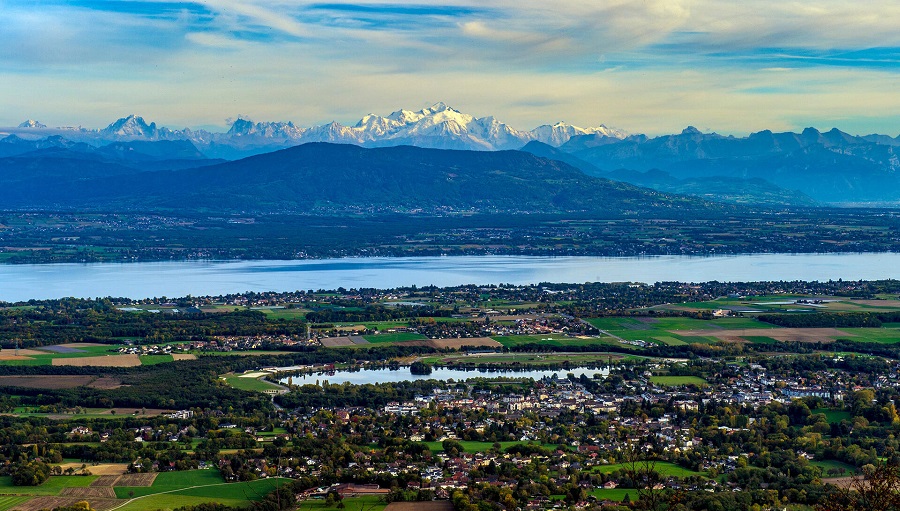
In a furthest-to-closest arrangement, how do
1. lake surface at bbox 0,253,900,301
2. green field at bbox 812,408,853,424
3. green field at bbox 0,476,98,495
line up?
lake surface at bbox 0,253,900,301 < green field at bbox 812,408,853,424 < green field at bbox 0,476,98,495

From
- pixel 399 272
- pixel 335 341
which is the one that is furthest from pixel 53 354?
pixel 399 272

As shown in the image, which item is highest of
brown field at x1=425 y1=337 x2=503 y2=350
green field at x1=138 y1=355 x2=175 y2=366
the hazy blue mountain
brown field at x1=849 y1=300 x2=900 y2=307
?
the hazy blue mountain

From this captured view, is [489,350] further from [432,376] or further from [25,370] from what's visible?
[25,370]

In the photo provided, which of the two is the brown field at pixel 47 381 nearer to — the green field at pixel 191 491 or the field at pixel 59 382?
the field at pixel 59 382

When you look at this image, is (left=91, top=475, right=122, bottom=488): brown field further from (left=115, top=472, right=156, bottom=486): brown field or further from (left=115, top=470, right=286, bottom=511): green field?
(left=115, top=470, right=286, bottom=511): green field

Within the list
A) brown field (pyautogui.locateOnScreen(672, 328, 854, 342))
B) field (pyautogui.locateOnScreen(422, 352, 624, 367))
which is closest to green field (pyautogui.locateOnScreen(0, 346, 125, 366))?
field (pyautogui.locateOnScreen(422, 352, 624, 367))

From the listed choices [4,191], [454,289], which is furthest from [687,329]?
[4,191]
